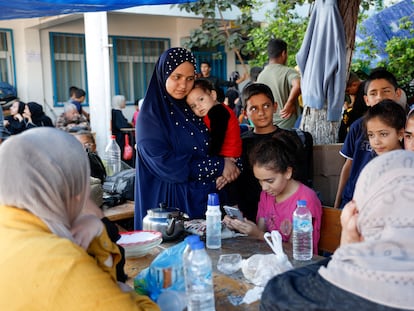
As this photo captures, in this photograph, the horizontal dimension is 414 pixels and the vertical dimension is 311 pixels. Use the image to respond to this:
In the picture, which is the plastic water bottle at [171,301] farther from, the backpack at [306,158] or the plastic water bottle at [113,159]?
the plastic water bottle at [113,159]

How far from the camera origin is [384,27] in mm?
9484

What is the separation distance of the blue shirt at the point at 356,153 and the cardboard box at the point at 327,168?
50 centimetres

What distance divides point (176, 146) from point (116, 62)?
874 centimetres

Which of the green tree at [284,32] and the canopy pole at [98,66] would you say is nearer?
the canopy pole at [98,66]

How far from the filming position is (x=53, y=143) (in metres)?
1.29

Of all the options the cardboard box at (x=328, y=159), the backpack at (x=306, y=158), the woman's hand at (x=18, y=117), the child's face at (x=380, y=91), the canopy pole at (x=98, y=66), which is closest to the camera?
the backpack at (x=306, y=158)

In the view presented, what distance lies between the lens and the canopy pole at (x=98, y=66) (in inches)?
280

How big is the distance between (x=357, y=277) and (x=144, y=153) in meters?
1.73

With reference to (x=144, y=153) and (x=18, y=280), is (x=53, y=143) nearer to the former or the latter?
(x=18, y=280)

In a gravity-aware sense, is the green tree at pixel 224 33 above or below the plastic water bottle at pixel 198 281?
above

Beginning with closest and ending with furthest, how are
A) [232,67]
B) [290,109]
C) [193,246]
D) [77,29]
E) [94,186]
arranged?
[193,246], [94,186], [290,109], [77,29], [232,67]

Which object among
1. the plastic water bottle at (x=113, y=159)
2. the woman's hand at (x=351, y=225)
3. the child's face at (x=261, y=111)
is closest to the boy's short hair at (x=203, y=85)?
the child's face at (x=261, y=111)

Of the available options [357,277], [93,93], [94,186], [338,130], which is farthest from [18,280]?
[93,93]

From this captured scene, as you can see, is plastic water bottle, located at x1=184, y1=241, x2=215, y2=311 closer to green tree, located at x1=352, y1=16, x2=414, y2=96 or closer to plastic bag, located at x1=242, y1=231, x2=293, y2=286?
plastic bag, located at x1=242, y1=231, x2=293, y2=286
